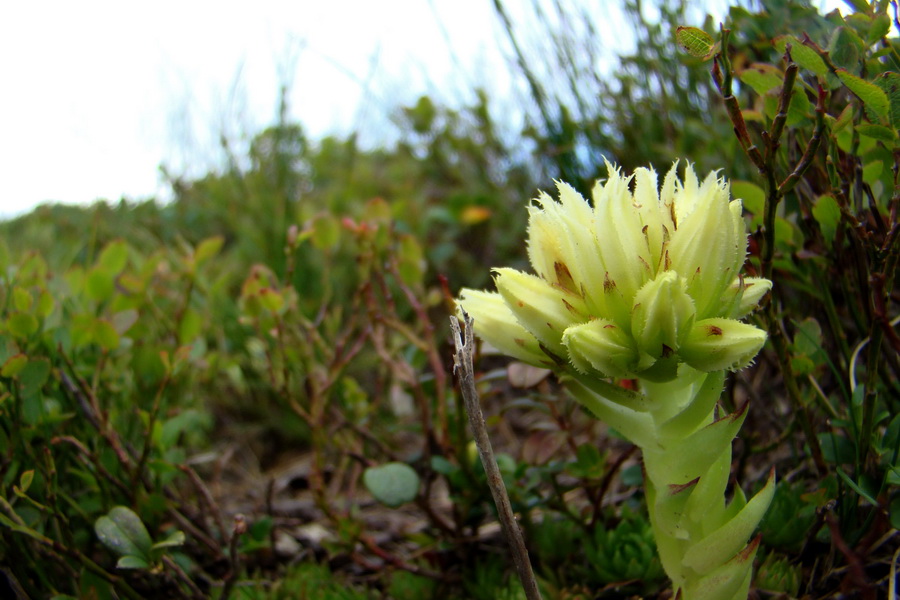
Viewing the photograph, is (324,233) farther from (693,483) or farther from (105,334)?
(693,483)

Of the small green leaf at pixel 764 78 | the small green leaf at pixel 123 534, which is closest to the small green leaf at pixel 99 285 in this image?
the small green leaf at pixel 123 534

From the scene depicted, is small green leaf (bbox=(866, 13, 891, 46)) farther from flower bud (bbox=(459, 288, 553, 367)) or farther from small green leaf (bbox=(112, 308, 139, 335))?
small green leaf (bbox=(112, 308, 139, 335))

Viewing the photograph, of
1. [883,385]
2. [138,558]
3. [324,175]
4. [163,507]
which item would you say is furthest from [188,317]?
[324,175]

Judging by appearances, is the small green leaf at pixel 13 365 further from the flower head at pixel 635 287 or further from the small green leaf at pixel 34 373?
the flower head at pixel 635 287

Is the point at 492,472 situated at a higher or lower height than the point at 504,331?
lower

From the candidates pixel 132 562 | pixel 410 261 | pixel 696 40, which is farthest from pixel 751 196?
pixel 132 562

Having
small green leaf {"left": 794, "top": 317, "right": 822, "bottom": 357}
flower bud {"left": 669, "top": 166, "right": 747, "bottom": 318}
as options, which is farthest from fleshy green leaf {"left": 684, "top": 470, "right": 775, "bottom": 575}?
small green leaf {"left": 794, "top": 317, "right": 822, "bottom": 357}
